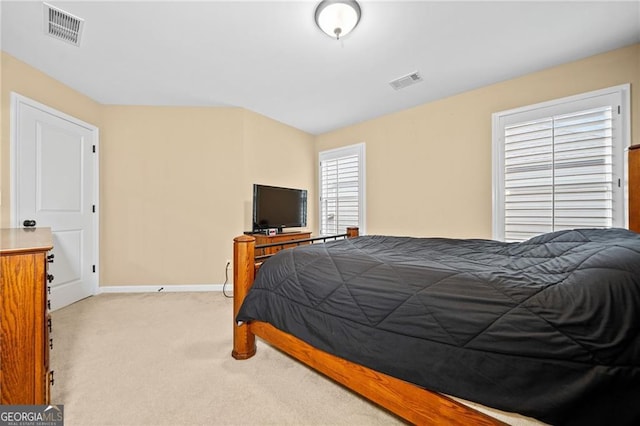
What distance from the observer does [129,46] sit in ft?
Result: 7.50

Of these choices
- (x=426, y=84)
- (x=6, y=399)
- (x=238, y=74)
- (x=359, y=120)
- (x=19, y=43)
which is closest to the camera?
(x=6, y=399)

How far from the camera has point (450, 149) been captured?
3.27 meters

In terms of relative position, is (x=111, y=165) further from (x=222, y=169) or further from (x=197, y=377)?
(x=197, y=377)

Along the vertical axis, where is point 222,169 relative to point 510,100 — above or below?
below

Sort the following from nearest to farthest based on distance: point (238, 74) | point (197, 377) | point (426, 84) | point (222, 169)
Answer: point (197, 377)
point (238, 74)
point (426, 84)
point (222, 169)

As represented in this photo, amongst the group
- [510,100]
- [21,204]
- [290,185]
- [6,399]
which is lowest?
[6,399]

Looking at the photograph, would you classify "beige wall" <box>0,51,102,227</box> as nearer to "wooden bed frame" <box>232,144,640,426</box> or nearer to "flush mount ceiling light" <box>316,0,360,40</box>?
"wooden bed frame" <box>232,144,640,426</box>

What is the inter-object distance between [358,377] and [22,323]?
1431 millimetres

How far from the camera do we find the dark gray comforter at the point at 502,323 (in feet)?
2.56

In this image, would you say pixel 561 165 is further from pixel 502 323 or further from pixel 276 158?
pixel 276 158

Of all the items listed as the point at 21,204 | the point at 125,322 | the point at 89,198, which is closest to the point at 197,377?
the point at 125,322

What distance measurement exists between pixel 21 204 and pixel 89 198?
74cm

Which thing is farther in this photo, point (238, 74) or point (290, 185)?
point (290, 185)

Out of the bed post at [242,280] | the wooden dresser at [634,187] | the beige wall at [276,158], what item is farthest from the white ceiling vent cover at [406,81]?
the bed post at [242,280]
